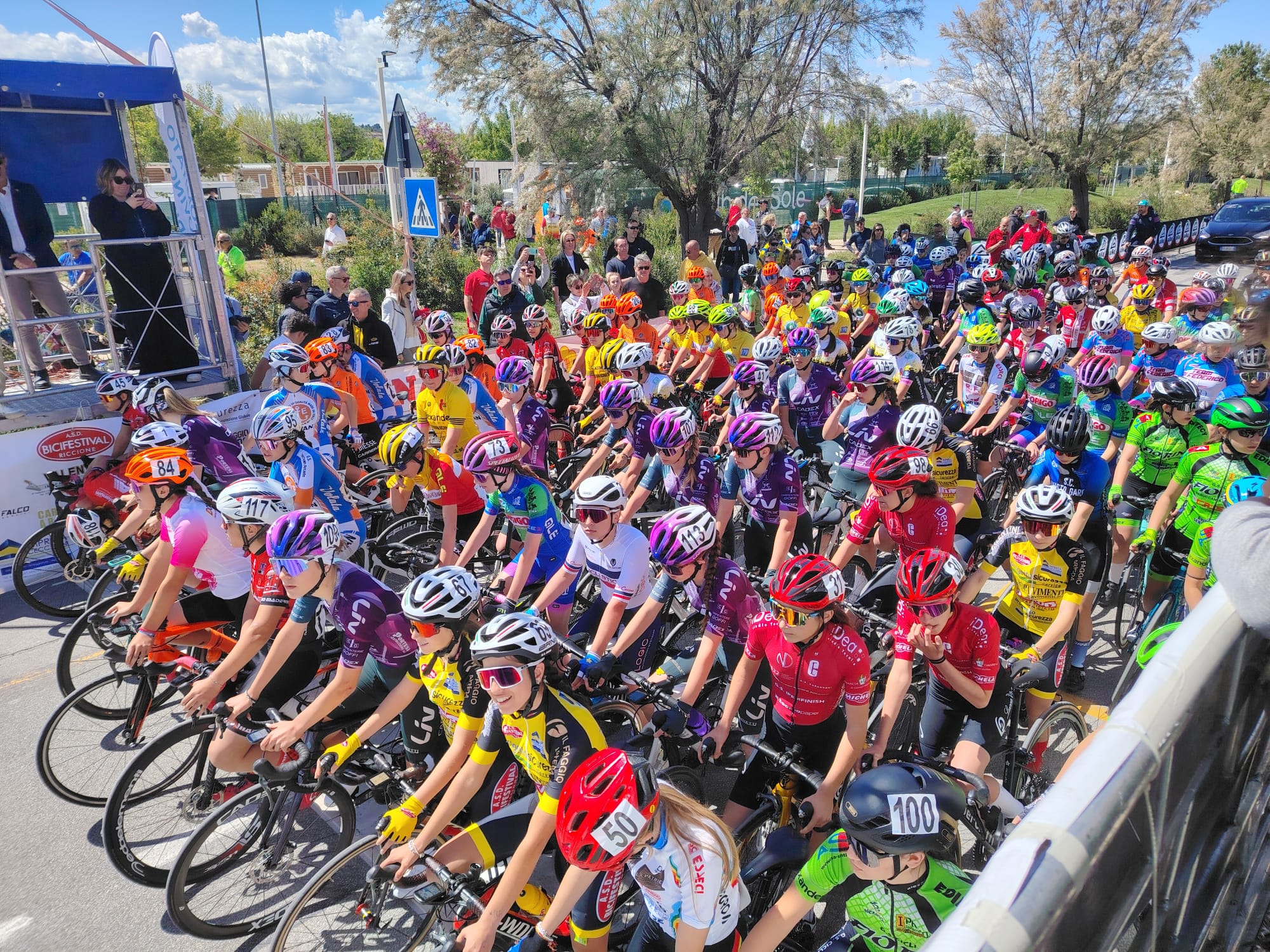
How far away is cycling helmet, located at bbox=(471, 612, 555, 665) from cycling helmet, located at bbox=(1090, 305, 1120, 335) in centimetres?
914

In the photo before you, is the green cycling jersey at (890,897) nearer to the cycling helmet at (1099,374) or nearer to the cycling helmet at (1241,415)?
the cycling helmet at (1241,415)

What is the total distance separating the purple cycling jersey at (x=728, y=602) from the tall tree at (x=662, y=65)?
18.8 meters

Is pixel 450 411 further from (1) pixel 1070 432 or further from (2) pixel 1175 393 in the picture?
(2) pixel 1175 393

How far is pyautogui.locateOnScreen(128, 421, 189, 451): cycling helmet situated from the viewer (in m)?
6.35

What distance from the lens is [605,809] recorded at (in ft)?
9.05

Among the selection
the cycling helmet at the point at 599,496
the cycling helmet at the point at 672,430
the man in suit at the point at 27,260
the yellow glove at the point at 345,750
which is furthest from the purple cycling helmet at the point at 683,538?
the man in suit at the point at 27,260

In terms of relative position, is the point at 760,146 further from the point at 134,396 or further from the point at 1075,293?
the point at 134,396

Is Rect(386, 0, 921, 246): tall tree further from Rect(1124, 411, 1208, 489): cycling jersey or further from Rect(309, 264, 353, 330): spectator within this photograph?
Rect(1124, 411, 1208, 489): cycling jersey

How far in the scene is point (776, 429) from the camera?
238 inches

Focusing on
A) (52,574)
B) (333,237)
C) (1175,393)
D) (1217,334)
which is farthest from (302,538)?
(333,237)

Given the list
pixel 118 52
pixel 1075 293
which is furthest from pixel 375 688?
pixel 1075 293

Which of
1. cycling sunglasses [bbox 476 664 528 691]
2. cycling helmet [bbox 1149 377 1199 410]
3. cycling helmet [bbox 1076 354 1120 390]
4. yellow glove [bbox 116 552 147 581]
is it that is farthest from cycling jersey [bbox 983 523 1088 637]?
yellow glove [bbox 116 552 147 581]

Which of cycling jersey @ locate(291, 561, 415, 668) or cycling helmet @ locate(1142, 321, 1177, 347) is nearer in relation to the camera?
cycling jersey @ locate(291, 561, 415, 668)

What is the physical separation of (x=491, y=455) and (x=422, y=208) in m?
8.72
